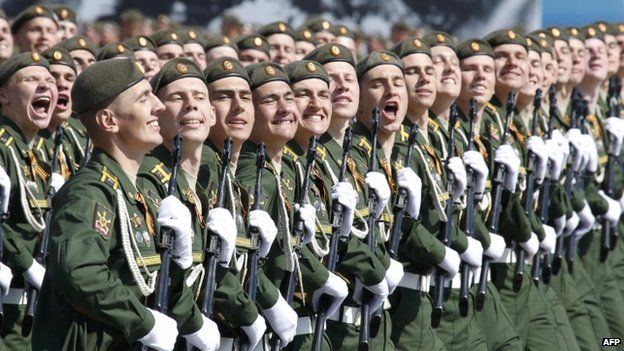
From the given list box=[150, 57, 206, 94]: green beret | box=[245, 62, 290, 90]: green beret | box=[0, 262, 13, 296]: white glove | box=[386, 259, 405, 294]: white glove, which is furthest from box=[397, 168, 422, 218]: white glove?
box=[0, 262, 13, 296]: white glove

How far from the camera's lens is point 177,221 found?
7.22 m

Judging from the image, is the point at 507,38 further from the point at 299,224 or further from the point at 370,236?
the point at 299,224

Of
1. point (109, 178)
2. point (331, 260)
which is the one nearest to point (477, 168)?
point (331, 260)

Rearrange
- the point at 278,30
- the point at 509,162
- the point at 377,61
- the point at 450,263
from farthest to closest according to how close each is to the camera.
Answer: the point at 278,30 → the point at 509,162 → the point at 377,61 → the point at 450,263

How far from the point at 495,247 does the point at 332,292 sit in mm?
2185

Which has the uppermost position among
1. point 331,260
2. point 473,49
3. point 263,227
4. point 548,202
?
point 473,49

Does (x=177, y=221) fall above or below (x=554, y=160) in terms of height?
above

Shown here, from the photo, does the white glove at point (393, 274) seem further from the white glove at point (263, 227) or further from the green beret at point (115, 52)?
the green beret at point (115, 52)

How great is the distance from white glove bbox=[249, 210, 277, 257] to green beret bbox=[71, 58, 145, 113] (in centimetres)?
102

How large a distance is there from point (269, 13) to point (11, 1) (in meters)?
2.82

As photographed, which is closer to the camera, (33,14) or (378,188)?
(378,188)

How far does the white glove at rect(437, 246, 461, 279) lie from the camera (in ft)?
32.6

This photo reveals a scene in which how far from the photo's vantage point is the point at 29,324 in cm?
899

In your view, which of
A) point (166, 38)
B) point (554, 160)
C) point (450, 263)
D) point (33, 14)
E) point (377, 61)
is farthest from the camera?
point (166, 38)
